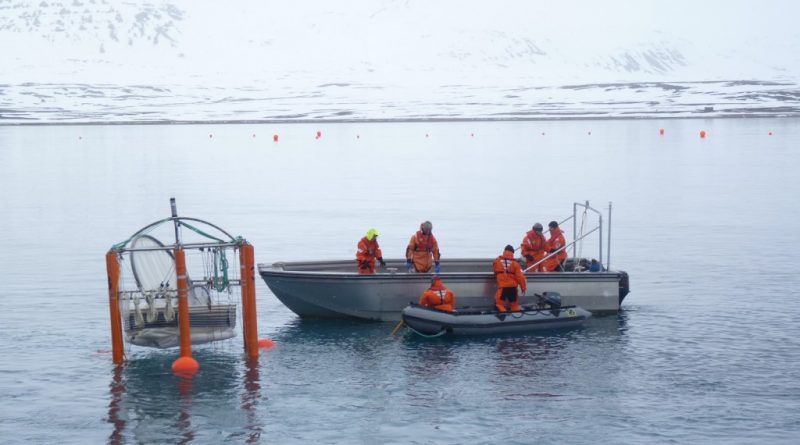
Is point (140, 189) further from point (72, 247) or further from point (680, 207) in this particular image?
point (680, 207)

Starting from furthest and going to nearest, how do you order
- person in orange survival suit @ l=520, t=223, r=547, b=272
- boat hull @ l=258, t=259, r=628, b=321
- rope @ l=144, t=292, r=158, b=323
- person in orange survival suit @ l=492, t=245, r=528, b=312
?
person in orange survival suit @ l=520, t=223, r=547, b=272, boat hull @ l=258, t=259, r=628, b=321, person in orange survival suit @ l=492, t=245, r=528, b=312, rope @ l=144, t=292, r=158, b=323

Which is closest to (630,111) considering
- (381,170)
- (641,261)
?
(381,170)

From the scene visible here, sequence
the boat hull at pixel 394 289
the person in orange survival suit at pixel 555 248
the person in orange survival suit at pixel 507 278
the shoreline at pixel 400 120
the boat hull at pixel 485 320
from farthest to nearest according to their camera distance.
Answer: the shoreline at pixel 400 120 → the person in orange survival suit at pixel 555 248 → the boat hull at pixel 394 289 → the person in orange survival suit at pixel 507 278 → the boat hull at pixel 485 320

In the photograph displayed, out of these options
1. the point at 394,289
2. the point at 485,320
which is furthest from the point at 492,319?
the point at 394,289

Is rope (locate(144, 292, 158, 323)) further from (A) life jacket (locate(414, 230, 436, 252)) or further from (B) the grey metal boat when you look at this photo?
(A) life jacket (locate(414, 230, 436, 252))

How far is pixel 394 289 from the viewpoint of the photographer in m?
21.8

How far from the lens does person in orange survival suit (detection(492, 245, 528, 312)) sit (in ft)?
69.2

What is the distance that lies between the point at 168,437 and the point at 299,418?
191cm

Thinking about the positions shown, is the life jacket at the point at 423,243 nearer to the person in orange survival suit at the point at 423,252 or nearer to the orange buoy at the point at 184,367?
the person in orange survival suit at the point at 423,252

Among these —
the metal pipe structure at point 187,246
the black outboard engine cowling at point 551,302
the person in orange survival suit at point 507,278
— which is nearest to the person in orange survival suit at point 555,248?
the black outboard engine cowling at point 551,302

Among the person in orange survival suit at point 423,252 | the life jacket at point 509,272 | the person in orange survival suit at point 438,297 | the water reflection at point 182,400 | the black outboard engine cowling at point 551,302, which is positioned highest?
the person in orange survival suit at point 423,252

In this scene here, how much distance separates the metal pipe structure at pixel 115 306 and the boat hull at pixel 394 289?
3735mm

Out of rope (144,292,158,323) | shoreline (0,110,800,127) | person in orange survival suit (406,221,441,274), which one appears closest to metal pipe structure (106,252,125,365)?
rope (144,292,158,323)

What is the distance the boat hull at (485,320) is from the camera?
20609mm
